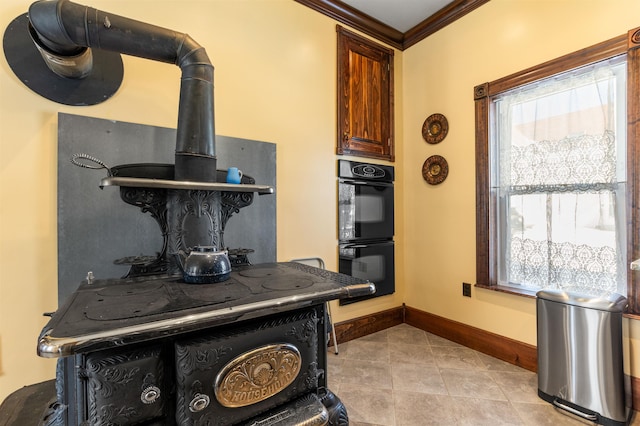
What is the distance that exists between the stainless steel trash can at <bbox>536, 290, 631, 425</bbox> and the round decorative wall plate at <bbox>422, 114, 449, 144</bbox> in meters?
1.53

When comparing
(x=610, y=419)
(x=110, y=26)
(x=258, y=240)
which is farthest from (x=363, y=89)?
(x=610, y=419)

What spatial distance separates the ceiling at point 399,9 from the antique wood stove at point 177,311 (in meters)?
1.86

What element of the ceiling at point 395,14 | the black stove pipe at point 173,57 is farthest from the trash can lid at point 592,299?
the ceiling at point 395,14

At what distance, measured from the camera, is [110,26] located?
4.17 feet

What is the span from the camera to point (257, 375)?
102cm

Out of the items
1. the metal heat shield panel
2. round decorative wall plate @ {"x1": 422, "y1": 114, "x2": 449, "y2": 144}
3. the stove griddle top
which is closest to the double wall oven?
round decorative wall plate @ {"x1": 422, "y1": 114, "x2": 449, "y2": 144}

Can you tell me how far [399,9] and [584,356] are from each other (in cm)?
290

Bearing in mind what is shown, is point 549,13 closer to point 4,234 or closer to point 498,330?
point 498,330

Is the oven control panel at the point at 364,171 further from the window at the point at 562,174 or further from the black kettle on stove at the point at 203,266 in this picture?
the black kettle on stove at the point at 203,266

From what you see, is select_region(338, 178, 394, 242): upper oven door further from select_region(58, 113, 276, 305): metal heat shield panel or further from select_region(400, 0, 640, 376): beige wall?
select_region(58, 113, 276, 305): metal heat shield panel

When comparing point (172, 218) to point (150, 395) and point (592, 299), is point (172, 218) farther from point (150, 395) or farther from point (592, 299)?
point (592, 299)

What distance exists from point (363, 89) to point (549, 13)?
1.41 meters

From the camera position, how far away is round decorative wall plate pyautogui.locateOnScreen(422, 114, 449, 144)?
2.71 metres

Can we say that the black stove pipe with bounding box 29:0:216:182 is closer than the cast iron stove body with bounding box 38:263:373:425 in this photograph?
No
